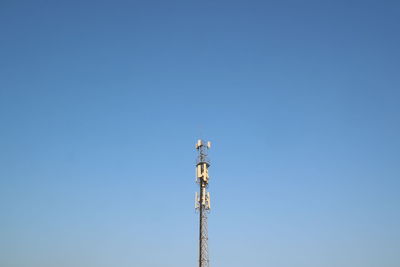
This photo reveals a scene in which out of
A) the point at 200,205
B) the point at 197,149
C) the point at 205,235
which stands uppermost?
the point at 197,149

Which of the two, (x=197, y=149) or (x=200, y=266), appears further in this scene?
(x=197, y=149)

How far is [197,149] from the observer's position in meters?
57.3

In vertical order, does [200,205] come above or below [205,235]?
above

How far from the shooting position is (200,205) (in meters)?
54.2

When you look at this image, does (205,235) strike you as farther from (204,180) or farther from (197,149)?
(197,149)

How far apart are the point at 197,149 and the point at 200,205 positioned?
304 inches

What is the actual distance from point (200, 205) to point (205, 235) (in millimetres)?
3817

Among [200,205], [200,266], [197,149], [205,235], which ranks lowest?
[200,266]

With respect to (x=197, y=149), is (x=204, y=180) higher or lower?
lower

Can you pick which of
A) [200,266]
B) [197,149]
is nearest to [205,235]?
[200,266]

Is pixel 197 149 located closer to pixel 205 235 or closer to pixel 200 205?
pixel 200 205

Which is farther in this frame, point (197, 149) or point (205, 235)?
point (197, 149)

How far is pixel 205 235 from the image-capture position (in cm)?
5303

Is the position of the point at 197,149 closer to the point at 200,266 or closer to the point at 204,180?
the point at 204,180
